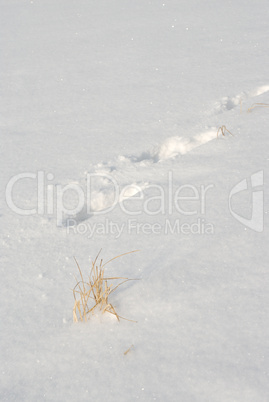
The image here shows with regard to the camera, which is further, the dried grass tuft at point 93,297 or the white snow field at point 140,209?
the dried grass tuft at point 93,297

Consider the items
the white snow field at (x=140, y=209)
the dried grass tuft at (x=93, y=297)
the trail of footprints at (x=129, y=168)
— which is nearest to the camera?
the white snow field at (x=140, y=209)

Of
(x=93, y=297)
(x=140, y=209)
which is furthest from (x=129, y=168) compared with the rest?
(x=93, y=297)

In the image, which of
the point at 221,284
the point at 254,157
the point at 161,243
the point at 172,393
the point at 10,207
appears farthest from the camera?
the point at 254,157

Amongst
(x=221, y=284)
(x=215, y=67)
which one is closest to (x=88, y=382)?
(x=221, y=284)

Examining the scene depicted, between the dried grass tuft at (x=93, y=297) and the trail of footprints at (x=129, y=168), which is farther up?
the trail of footprints at (x=129, y=168)

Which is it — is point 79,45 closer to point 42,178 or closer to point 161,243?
point 42,178

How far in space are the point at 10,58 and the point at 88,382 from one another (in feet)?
7.99

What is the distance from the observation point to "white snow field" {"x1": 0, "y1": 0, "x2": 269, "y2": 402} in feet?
4.08

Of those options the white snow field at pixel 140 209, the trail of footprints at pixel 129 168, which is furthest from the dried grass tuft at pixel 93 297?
the trail of footprints at pixel 129 168

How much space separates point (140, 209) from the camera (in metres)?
1.80

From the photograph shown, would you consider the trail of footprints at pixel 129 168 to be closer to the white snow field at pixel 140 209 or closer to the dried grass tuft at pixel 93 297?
the white snow field at pixel 140 209

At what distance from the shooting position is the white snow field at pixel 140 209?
1243 millimetres

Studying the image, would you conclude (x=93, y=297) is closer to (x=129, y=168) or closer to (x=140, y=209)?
(x=140, y=209)

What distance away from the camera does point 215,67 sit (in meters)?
2.75
